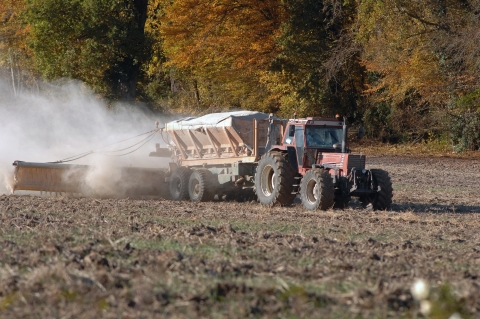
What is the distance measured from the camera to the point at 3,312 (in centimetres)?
605

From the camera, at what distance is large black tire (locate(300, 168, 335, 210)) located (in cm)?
1608

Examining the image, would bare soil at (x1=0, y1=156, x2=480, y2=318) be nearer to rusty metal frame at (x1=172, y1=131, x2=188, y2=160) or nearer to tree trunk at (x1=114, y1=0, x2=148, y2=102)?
rusty metal frame at (x1=172, y1=131, x2=188, y2=160)

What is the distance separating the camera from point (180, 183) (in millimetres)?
20594

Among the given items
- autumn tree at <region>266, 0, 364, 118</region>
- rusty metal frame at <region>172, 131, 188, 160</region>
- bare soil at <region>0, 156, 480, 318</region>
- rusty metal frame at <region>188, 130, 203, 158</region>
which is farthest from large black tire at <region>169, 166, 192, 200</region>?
autumn tree at <region>266, 0, 364, 118</region>

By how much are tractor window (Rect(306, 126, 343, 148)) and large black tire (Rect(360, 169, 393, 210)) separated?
1.25 m

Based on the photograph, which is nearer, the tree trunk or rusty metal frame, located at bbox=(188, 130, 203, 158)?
rusty metal frame, located at bbox=(188, 130, 203, 158)

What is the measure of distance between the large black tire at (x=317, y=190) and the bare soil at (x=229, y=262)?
344 millimetres

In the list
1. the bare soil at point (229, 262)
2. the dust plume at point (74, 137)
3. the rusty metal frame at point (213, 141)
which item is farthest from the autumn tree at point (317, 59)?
the bare soil at point (229, 262)

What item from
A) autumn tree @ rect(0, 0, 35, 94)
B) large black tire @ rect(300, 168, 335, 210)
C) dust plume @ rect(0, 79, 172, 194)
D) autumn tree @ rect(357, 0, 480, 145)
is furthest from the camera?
autumn tree @ rect(0, 0, 35, 94)

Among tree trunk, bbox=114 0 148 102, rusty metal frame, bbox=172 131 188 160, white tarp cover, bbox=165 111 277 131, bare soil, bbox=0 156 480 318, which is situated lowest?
bare soil, bbox=0 156 480 318

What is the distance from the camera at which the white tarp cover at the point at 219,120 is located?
19.2 metres

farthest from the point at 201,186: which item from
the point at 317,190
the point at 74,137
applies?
the point at 74,137

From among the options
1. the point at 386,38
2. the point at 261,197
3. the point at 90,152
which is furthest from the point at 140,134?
the point at 386,38

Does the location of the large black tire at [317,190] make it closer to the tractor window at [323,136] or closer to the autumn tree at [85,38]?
the tractor window at [323,136]
